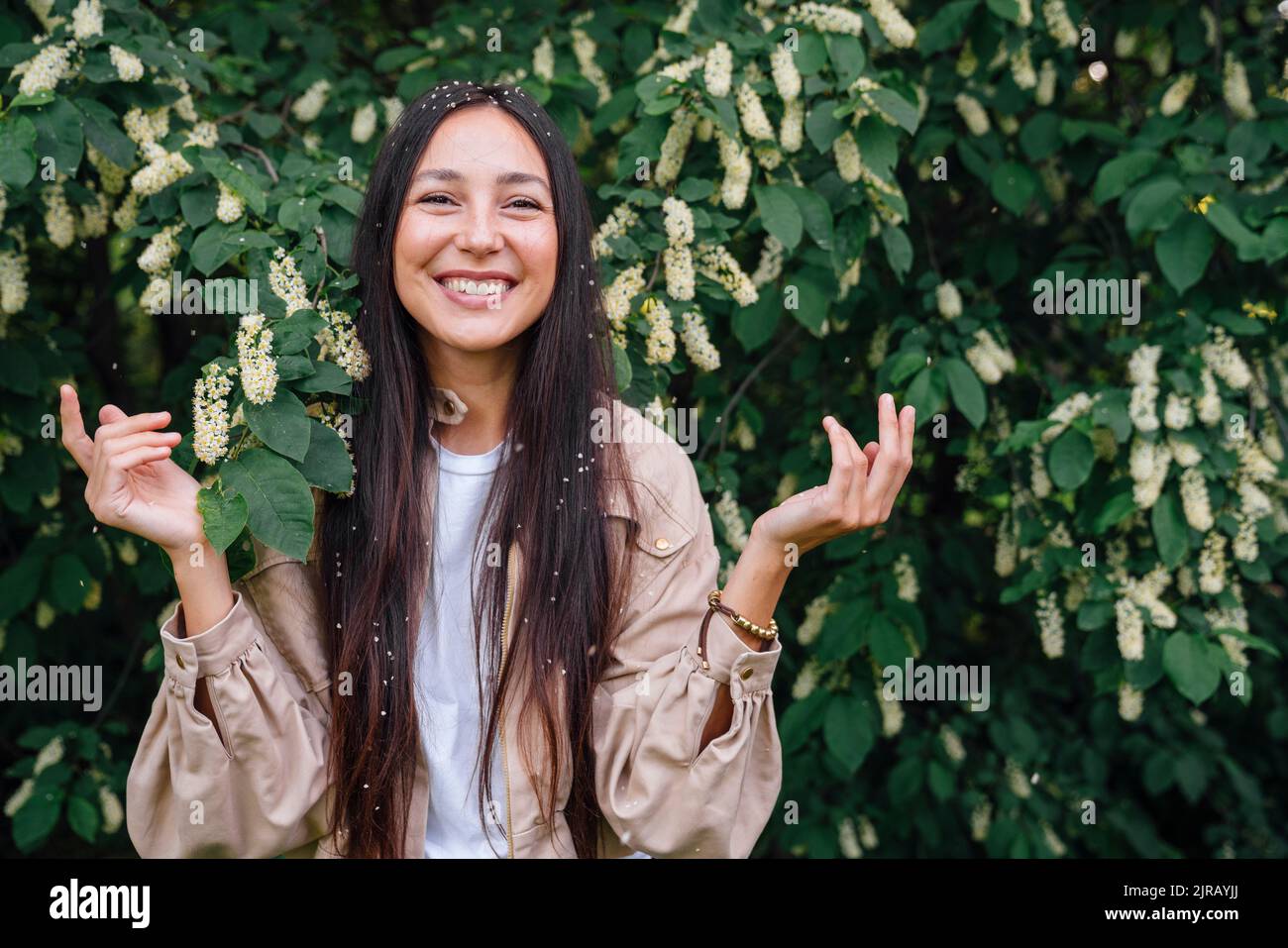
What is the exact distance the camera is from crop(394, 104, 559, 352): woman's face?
1.69m

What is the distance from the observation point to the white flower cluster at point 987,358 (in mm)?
2566

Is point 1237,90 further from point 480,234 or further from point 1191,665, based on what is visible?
point 480,234

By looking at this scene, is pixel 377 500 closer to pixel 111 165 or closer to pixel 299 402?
pixel 299 402

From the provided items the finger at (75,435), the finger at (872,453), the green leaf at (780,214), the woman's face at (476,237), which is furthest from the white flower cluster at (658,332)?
the finger at (75,435)

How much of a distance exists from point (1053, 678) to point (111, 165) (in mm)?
2751

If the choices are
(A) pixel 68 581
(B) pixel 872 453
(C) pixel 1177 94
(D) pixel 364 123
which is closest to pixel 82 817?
(A) pixel 68 581

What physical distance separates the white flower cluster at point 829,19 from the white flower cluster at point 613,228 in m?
0.54

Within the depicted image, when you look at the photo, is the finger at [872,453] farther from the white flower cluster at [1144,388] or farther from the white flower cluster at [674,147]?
the white flower cluster at [1144,388]

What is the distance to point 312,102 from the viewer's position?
271 cm

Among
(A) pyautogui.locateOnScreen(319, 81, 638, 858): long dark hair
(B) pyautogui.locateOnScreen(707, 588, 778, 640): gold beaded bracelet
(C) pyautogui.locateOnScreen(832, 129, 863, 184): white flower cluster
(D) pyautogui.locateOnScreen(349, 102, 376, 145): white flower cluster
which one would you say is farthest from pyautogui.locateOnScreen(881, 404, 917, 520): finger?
(D) pyautogui.locateOnScreen(349, 102, 376, 145): white flower cluster

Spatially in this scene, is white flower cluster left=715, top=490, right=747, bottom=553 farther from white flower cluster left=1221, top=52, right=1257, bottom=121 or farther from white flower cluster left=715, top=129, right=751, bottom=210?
white flower cluster left=1221, top=52, right=1257, bottom=121

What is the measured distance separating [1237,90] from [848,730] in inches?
67.0

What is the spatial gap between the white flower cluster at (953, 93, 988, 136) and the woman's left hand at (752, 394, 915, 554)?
1505 mm
